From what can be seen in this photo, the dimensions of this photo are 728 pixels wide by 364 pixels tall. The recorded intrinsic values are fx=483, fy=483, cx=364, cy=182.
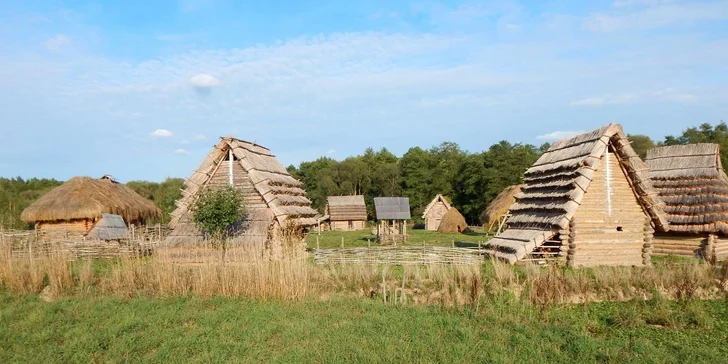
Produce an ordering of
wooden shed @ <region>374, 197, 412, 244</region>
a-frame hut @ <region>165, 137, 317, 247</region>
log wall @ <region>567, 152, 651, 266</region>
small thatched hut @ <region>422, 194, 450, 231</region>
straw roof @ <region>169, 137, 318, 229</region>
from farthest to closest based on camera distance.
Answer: small thatched hut @ <region>422, 194, 450, 231</region>
wooden shed @ <region>374, 197, 412, 244</region>
straw roof @ <region>169, 137, 318, 229</region>
a-frame hut @ <region>165, 137, 317, 247</region>
log wall @ <region>567, 152, 651, 266</region>

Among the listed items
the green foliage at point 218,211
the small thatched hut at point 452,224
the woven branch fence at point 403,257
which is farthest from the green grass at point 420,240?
the green foliage at point 218,211

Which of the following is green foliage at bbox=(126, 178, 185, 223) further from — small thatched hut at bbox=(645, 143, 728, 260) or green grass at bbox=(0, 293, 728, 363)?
small thatched hut at bbox=(645, 143, 728, 260)

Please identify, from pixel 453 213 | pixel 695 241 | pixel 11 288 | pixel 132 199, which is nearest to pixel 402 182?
pixel 453 213

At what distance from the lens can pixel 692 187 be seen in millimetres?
18969

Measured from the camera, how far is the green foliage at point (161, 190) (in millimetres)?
51450

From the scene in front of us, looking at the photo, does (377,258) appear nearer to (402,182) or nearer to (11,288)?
(11,288)

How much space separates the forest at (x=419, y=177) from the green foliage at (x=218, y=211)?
106 ft

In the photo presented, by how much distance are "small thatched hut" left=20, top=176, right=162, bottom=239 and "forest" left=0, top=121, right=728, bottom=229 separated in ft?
60.0

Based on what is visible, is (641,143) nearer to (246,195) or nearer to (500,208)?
(500,208)

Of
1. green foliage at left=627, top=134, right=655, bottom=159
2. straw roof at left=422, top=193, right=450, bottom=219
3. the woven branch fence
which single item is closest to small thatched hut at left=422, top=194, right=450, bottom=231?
straw roof at left=422, top=193, right=450, bottom=219

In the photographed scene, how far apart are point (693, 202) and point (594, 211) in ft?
18.2

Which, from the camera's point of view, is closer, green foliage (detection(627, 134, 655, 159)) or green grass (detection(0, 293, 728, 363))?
green grass (detection(0, 293, 728, 363))

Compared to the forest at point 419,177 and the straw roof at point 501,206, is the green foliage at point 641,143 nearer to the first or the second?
the forest at point 419,177

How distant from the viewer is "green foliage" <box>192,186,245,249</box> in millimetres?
16312
